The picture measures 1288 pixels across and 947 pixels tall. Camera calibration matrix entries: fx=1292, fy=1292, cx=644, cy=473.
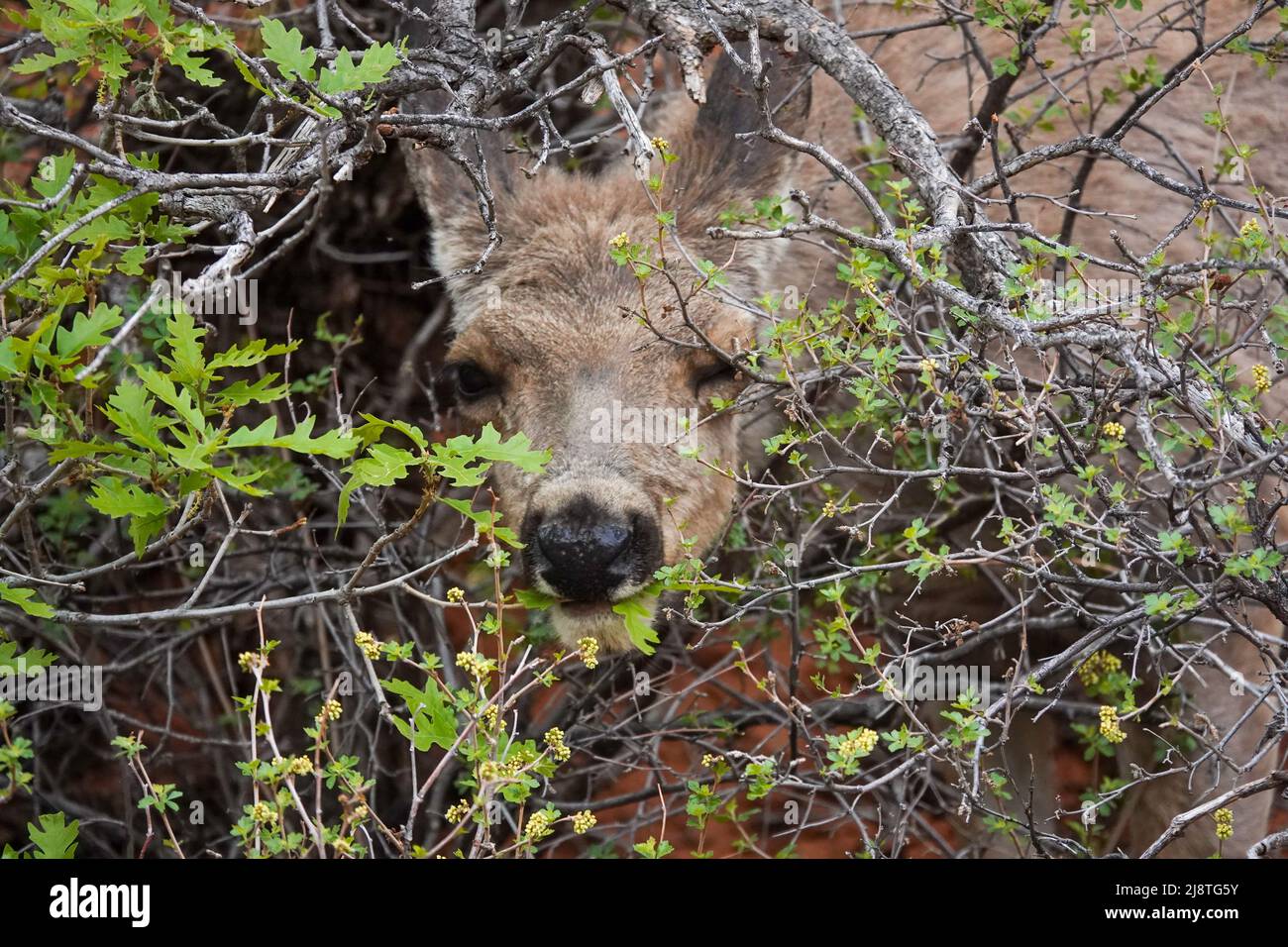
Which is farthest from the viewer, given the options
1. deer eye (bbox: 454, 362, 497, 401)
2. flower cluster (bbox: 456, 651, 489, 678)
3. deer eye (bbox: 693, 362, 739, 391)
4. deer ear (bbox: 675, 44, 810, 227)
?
deer ear (bbox: 675, 44, 810, 227)

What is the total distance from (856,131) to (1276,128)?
2198mm

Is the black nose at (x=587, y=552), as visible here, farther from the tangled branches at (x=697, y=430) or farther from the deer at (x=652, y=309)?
the tangled branches at (x=697, y=430)

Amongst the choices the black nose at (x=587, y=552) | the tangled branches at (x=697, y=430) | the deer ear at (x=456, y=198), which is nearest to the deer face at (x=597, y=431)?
the black nose at (x=587, y=552)

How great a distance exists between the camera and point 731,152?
6.00m

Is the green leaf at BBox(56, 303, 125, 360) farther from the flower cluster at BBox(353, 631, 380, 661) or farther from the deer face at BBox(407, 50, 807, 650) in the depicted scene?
the deer face at BBox(407, 50, 807, 650)

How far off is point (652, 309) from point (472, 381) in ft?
3.00

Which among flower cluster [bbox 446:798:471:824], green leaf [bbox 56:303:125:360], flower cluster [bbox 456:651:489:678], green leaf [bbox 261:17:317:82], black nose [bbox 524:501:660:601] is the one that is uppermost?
green leaf [bbox 261:17:317:82]

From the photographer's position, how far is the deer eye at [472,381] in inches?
225

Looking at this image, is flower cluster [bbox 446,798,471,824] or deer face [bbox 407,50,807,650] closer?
flower cluster [bbox 446,798,471,824]

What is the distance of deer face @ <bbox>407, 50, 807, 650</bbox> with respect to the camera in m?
4.85

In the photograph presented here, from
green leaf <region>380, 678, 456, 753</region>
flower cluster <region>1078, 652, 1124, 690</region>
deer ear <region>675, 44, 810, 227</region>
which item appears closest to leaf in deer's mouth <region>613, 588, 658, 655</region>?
green leaf <region>380, 678, 456, 753</region>
